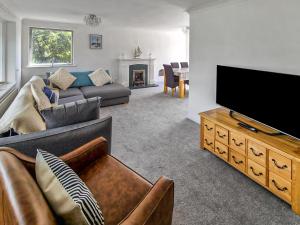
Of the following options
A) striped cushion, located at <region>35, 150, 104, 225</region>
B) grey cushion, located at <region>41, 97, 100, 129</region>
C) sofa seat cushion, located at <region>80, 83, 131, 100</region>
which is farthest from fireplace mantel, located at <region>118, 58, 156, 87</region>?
striped cushion, located at <region>35, 150, 104, 225</region>

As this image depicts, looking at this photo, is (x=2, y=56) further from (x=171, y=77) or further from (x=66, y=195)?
(x=66, y=195)

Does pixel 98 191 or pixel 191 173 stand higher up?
pixel 98 191

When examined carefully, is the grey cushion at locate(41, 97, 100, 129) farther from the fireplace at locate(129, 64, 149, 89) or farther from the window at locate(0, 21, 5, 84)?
the fireplace at locate(129, 64, 149, 89)

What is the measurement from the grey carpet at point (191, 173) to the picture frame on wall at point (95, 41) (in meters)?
3.77

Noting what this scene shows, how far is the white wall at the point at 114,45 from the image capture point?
626 centimetres

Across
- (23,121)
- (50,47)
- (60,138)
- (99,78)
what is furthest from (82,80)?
(60,138)

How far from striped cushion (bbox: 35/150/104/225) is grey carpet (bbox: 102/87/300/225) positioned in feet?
3.61

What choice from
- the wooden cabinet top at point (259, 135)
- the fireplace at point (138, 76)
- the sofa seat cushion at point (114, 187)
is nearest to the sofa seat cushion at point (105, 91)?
the fireplace at point (138, 76)

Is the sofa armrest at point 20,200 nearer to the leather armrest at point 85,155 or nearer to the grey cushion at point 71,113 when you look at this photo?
the leather armrest at point 85,155

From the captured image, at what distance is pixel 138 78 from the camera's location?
8383 mm

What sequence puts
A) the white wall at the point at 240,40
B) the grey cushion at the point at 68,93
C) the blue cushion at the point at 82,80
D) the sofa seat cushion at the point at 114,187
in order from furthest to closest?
the blue cushion at the point at 82,80 < the grey cushion at the point at 68,93 < the white wall at the point at 240,40 < the sofa seat cushion at the point at 114,187

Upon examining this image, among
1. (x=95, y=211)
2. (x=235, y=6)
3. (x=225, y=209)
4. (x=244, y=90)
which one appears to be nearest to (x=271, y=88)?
(x=244, y=90)

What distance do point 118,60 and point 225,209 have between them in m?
6.86

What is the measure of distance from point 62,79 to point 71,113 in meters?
3.86
